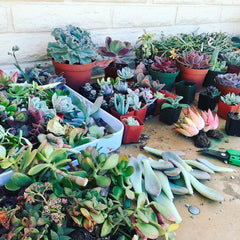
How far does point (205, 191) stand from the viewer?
3.01 feet

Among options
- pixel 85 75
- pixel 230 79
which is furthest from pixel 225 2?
pixel 85 75

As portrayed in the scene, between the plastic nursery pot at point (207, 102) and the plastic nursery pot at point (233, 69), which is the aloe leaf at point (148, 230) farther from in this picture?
the plastic nursery pot at point (233, 69)

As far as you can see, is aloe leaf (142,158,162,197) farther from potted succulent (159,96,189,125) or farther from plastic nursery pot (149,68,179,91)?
plastic nursery pot (149,68,179,91)

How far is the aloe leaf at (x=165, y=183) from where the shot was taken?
2.84 ft

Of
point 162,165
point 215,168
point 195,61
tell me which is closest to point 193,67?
point 195,61

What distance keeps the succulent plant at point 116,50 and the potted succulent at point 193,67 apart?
16.1 inches

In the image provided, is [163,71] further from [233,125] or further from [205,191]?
[205,191]

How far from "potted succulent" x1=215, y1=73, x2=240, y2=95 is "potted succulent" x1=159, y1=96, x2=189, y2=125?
1.39ft

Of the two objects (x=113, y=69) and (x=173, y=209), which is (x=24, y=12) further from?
(x=173, y=209)

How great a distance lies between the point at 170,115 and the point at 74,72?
1.98ft

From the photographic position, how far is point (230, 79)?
1565 mm

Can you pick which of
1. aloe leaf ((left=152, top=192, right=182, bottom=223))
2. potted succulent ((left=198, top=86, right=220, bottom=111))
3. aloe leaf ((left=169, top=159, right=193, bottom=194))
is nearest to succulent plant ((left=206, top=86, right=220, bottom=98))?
potted succulent ((left=198, top=86, right=220, bottom=111))

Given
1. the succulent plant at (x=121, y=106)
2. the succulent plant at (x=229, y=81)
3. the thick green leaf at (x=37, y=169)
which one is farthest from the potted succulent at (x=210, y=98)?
the thick green leaf at (x=37, y=169)

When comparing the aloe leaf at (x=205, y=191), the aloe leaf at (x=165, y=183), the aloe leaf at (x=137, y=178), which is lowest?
the aloe leaf at (x=205, y=191)
